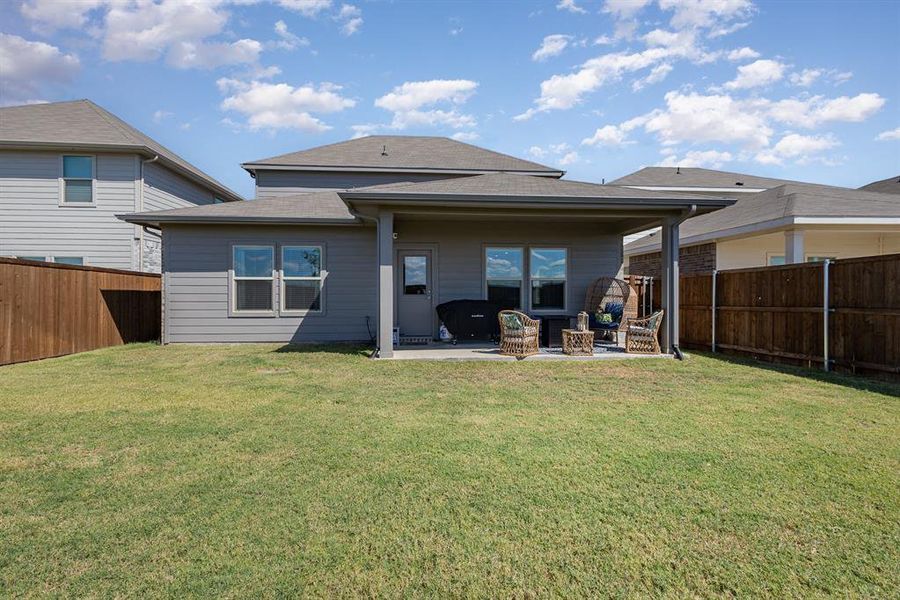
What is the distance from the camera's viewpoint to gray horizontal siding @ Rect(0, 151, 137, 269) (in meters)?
12.7

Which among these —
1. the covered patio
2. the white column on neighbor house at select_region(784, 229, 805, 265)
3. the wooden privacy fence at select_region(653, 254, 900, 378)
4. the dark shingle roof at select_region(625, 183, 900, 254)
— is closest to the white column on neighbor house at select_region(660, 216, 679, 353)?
the covered patio

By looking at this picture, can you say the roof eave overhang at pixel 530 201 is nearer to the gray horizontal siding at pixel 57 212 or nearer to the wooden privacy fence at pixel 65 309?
the wooden privacy fence at pixel 65 309

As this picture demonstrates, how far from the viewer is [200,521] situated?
253 centimetres

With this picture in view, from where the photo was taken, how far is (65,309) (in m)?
8.95

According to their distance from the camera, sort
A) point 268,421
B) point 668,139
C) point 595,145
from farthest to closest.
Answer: point 668,139, point 595,145, point 268,421

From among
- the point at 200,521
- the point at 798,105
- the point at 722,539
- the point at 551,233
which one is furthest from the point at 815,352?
the point at 798,105

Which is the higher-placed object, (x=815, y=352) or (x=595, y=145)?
(x=595, y=145)

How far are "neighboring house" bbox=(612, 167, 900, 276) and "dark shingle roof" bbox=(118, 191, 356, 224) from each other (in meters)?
8.87

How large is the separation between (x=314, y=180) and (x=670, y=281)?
10201mm

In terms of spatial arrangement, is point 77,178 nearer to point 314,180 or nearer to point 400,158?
point 314,180

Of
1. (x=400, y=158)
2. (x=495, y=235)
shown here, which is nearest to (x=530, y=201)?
(x=495, y=235)

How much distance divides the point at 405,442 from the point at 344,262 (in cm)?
722

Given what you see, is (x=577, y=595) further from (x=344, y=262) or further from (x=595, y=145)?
(x=595, y=145)

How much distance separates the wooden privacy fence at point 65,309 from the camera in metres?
7.83
